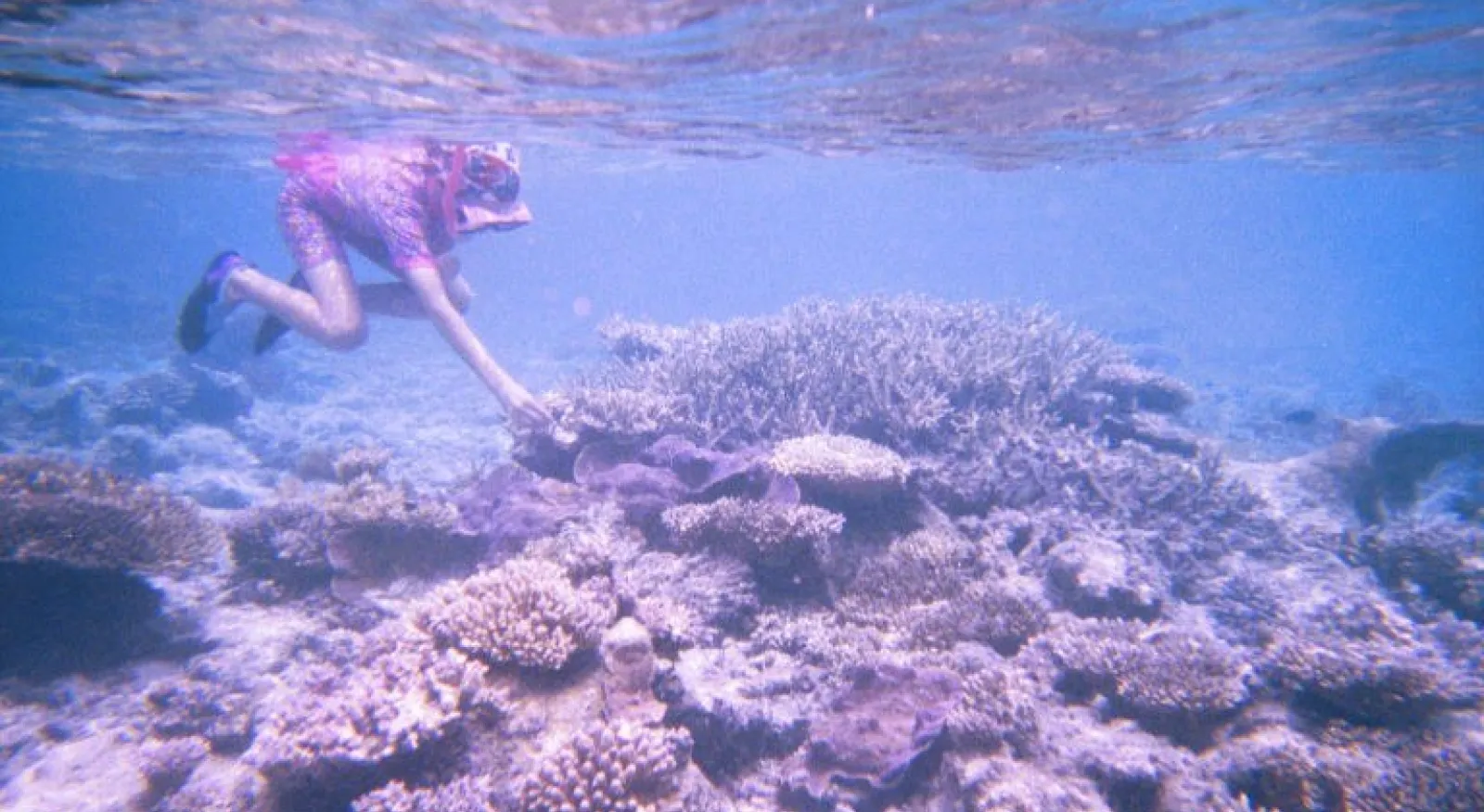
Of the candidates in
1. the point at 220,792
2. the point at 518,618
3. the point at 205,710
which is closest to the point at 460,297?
the point at 205,710

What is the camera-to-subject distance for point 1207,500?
850 cm

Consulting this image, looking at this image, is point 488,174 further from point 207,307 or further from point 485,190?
point 207,307

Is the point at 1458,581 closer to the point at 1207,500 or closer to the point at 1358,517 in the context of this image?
the point at 1207,500

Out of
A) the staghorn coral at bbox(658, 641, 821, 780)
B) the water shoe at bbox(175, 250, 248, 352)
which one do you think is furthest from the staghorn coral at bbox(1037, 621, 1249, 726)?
the water shoe at bbox(175, 250, 248, 352)

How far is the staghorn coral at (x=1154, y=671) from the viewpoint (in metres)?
4.67

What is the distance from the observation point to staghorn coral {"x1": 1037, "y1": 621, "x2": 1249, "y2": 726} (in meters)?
4.67

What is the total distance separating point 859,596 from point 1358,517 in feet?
32.6

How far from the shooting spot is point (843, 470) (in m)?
6.40

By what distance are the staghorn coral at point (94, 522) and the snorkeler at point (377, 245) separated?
83.3 inches

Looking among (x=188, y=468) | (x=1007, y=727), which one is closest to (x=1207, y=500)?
(x=1007, y=727)

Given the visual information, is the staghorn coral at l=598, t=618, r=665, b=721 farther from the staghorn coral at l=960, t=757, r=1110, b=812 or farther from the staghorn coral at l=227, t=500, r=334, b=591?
the staghorn coral at l=227, t=500, r=334, b=591

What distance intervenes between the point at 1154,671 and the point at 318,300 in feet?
28.7

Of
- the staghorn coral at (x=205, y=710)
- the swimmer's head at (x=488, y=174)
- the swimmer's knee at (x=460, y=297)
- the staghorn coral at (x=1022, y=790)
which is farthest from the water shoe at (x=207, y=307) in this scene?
the staghorn coral at (x=1022, y=790)

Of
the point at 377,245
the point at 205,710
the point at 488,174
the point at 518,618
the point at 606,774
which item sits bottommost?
the point at 205,710
